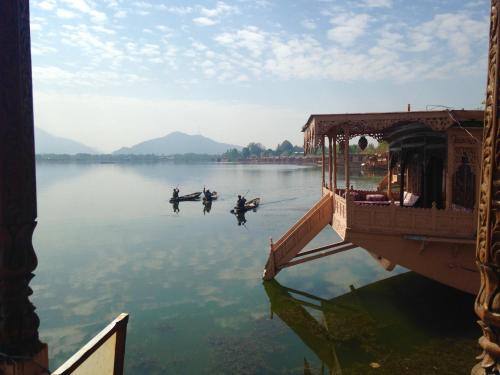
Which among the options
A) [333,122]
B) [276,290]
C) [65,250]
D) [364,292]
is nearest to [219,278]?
[276,290]

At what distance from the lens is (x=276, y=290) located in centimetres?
1369

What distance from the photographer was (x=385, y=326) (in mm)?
10641

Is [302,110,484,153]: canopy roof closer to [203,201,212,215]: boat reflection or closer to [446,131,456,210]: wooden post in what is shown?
[446,131,456,210]: wooden post

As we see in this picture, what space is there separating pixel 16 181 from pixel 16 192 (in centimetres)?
7

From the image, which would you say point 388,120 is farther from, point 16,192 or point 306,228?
point 16,192

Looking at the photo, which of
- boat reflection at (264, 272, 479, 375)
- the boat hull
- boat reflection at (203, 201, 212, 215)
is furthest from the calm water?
boat reflection at (203, 201, 212, 215)

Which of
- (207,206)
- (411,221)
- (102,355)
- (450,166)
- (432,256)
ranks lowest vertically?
(207,206)

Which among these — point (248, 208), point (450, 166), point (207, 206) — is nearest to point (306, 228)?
point (450, 166)

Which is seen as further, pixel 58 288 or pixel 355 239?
pixel 58 288

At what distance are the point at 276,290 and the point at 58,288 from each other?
25.3 feet

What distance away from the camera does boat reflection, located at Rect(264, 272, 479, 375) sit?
881cm

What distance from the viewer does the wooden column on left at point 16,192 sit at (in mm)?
2682

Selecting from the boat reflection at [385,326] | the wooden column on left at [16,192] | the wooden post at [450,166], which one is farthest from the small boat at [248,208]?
the wooden column on left at [16,192]

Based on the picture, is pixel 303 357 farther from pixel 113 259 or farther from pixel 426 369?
pixel 113 259
